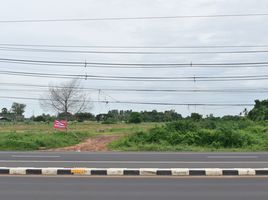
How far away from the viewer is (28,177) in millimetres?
12688

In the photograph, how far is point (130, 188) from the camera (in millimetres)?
10703

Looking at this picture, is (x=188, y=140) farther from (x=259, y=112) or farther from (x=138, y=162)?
(x=259, y=112)

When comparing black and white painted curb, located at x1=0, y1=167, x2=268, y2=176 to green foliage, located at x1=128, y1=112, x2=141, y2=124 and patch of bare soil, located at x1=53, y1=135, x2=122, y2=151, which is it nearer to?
patch of bare soil, located at x1=53, y1=135, x2=122, y2=151

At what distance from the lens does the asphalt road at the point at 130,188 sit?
380 inches

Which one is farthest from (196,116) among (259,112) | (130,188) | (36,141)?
(130,188)

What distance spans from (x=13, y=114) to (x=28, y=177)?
106113mm

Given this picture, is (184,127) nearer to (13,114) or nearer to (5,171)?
(5,171)

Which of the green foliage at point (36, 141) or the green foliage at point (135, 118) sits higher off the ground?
the green foliage at point (135, 118)

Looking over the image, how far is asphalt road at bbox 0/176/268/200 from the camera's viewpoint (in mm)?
9648

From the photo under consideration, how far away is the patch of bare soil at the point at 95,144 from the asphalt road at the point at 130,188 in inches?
658

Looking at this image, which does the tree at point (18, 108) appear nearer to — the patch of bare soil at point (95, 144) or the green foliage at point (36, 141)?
the green foliage at point (36, 141)

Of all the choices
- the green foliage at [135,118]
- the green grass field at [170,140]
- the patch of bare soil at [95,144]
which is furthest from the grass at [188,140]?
the green foliage at [135,118]

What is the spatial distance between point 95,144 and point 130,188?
20.7m

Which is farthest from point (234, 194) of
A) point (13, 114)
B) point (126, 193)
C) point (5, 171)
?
point (13, 114)
